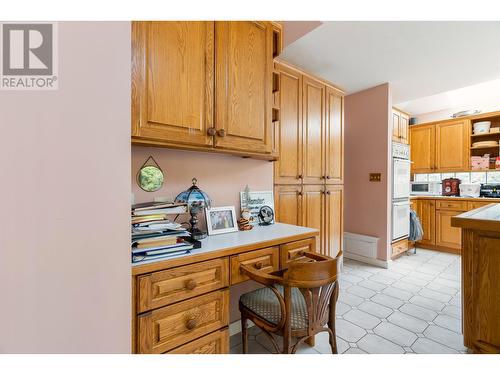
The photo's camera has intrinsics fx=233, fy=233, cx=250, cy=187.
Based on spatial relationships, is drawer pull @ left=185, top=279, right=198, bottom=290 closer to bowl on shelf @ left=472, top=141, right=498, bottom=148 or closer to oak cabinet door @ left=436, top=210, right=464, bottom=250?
oak cabinet door @ left=436, top=210, right=464, bottom=250

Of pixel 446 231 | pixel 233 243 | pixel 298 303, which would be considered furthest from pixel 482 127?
pixel 233 243

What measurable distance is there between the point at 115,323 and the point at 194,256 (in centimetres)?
48

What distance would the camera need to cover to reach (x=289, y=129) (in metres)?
2.37

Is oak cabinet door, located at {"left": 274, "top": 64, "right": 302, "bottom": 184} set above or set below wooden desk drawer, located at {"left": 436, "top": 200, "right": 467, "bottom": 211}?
above

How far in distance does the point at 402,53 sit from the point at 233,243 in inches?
106

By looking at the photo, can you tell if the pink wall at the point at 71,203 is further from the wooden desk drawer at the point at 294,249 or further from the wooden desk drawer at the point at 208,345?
the wooden desk drawer at the point at 294,249

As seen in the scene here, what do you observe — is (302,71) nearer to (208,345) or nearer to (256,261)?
(256,261)

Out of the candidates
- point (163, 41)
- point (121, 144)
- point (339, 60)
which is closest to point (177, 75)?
point (163, 41)

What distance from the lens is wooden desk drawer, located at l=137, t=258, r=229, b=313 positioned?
1003mm

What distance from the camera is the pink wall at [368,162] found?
3.25 meters

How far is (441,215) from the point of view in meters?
4.02

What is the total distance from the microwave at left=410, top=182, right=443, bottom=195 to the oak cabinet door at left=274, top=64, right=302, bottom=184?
352cm

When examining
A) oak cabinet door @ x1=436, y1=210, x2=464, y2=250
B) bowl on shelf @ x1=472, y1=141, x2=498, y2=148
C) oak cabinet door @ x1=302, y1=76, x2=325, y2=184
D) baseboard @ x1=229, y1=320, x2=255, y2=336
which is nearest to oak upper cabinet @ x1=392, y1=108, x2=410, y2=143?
bowl on shelf @ x1=472, y1=141, x2=498, y2=148

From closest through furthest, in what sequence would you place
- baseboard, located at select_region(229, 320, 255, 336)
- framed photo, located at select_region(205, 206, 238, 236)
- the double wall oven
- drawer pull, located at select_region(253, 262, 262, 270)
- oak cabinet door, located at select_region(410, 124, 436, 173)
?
drawer pull, located at select_region(253, 262, 262, 270) < framed photo, located at select_region(205, 206, 238, 236) < baseboard, located at select_region(229, 320, 255, 336) < the double wall oven < oak cabinet door, located at select_region(410, 124, 436, 173)
